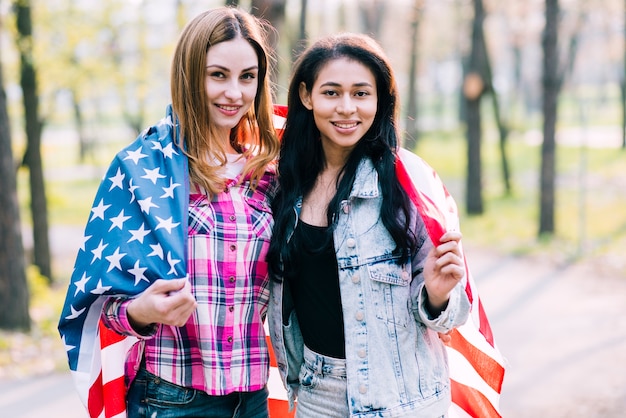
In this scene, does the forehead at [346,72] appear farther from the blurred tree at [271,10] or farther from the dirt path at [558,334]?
the blurred tree at [271,10]

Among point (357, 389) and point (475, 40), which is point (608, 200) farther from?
point (357, 389)

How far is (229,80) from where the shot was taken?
268 centimetres

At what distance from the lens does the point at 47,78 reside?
14.7m

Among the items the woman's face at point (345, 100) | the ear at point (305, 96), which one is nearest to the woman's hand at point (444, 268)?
the woman's face at point (345, 100)

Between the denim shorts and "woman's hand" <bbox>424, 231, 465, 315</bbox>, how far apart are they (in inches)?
17.2

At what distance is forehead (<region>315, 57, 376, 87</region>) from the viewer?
260 cm

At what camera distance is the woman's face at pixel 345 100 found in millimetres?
2592

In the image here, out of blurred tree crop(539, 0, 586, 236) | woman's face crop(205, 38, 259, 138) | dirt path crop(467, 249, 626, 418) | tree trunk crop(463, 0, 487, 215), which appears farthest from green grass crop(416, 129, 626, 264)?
woman's face crop(205, 38, 259, 138)

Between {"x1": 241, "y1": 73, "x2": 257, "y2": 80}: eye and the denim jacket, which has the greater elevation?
{"x1": 241, "y1": 73, "x2": 257, "y2": 80}: eye

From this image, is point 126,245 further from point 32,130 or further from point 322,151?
point 32,130

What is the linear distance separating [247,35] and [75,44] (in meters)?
13.8

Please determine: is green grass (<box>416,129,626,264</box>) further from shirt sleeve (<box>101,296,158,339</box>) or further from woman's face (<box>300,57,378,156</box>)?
shirt sleeve (<box>101,296,158,339</box>)

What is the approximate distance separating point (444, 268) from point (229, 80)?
43.1 inches

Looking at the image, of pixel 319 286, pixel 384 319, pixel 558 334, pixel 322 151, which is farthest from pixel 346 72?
pixel 558 334
